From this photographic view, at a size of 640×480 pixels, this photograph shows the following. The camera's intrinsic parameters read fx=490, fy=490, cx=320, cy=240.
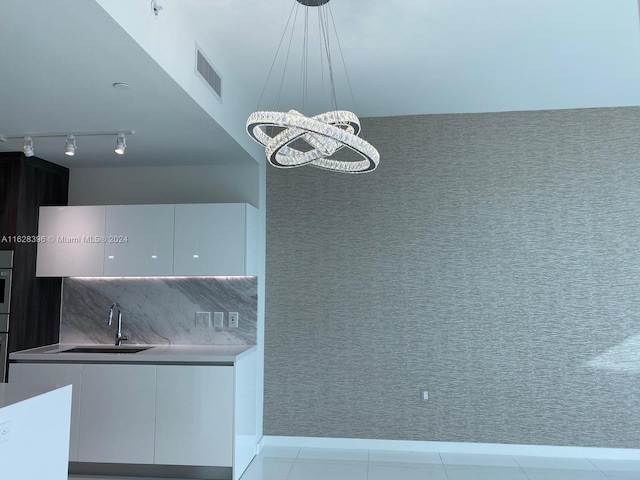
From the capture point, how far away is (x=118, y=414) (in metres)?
3.82

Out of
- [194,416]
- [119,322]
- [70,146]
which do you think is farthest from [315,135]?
[119,322]

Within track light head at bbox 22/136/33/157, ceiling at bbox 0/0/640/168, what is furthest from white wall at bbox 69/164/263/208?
track light head at bbox 22/136/33/157

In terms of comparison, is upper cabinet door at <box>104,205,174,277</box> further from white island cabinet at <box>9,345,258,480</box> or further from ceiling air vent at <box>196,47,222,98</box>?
ceiling air vent at <box>196,47,222,98</box>

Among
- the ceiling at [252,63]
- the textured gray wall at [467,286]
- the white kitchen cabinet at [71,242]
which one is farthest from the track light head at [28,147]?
the textured gray wall at [467,286]

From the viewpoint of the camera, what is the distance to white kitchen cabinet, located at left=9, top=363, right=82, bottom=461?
12.6 ft

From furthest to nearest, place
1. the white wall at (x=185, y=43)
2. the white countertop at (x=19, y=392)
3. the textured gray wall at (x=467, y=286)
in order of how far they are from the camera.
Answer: the textured gray wall at (x=467, y=286) < the white wall at (x=185, y=43) < the white countertop at (x=19, y=392)

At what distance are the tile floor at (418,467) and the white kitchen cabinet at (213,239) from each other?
1643 millimetres

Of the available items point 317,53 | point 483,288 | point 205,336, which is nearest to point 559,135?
point 483,288

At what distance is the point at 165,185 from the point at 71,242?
3.20 ft

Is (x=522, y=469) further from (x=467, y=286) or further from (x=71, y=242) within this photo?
(x=71, y=242)

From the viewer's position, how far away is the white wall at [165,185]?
182 inches

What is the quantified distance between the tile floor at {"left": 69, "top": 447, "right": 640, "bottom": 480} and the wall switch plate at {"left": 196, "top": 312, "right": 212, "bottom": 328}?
125 centimetres

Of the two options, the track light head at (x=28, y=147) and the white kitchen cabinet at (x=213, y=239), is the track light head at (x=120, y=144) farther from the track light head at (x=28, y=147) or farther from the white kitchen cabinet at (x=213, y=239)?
the white kitchen cabinet at (x=213, y=239)

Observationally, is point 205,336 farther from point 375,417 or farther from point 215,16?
point 215,16
